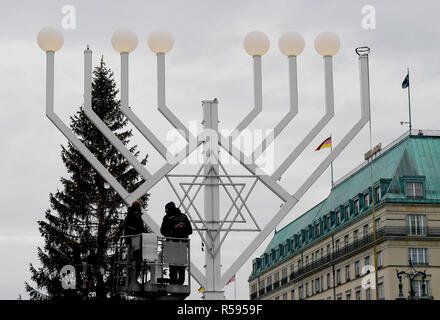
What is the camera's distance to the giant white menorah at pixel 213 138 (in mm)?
14953

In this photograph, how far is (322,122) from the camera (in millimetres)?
15555

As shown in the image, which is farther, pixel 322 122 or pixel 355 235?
pixel 355 235

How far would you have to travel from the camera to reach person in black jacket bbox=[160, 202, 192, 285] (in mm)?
13023

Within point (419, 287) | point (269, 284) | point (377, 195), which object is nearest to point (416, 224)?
point (377, 195)

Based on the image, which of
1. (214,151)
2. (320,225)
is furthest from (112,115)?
(320,225)

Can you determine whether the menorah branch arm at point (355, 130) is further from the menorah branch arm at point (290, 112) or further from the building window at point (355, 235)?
the building window at point (355, 235)

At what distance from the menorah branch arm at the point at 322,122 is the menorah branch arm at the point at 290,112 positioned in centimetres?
39

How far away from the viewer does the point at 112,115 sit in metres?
36.8

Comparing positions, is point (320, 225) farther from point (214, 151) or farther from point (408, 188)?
point (214, 151)

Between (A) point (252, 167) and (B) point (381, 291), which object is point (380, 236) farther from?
(A) point (252, 167)

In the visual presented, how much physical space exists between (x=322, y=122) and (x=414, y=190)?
42598 millimetres

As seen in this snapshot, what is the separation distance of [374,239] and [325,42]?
4158cm

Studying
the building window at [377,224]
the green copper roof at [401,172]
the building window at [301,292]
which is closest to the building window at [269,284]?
the building window at [301,292]
